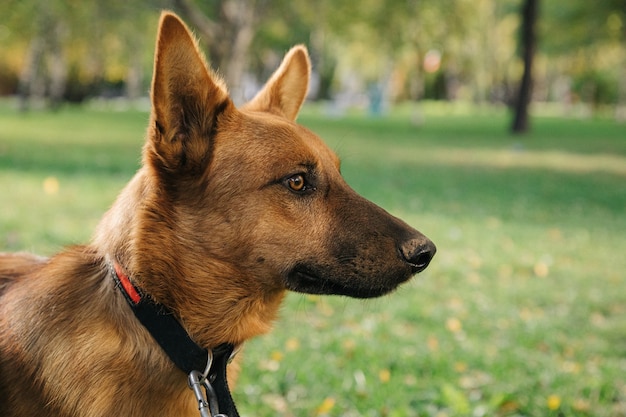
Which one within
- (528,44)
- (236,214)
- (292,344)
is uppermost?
(528,44)

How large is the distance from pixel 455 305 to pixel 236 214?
3.90 m

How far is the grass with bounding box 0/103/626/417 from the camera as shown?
4297 mm

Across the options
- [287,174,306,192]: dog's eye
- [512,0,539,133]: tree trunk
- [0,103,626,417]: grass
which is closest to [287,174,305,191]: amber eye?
[287,174,306,192]: dog's eye

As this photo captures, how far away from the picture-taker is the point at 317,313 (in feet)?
19.1

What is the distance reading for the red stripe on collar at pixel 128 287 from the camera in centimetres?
244

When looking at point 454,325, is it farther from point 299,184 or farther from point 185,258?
point 185,258

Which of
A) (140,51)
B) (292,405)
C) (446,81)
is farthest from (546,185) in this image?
(446,81)

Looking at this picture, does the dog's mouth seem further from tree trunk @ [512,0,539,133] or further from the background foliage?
tree trunk @ [512,0,539,133]

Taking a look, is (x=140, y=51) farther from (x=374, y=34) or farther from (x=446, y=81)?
(x=446, y=81)

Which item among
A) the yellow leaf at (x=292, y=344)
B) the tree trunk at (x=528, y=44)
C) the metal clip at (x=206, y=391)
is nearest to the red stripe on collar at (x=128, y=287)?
the metal clip at (x=206, y=391)

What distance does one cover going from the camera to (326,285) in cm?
276

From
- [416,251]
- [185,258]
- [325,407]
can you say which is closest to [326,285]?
[416,251]

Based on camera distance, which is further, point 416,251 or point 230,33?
point 230,33

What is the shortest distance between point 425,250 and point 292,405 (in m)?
1.87
